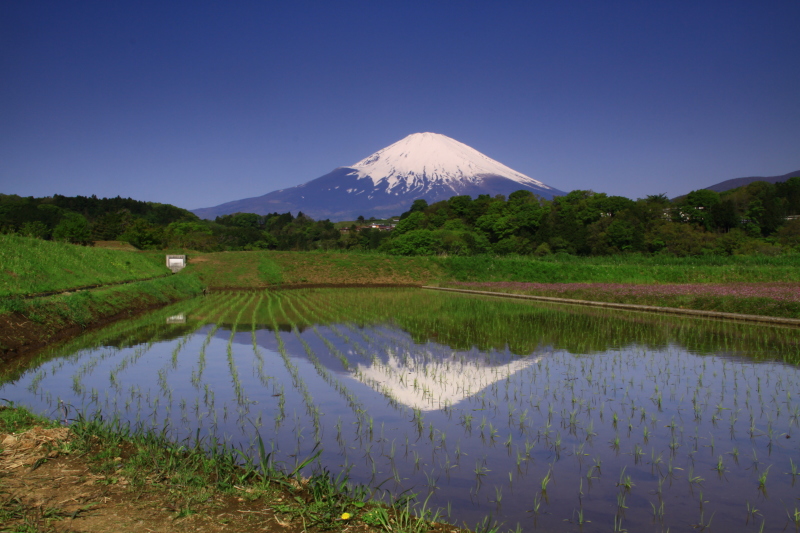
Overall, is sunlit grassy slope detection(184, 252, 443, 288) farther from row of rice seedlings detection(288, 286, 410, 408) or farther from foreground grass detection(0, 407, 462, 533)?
foreground grass detection(0, 407, 462, 533)

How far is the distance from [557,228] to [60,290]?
51.4 metres

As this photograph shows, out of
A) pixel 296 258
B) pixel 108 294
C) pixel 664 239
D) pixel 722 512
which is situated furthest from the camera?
pixel 664 239

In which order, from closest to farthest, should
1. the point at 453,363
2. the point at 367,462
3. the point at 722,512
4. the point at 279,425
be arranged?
the point at 722,512, the point at 367,462, the point at 279,425, the point at 453,363

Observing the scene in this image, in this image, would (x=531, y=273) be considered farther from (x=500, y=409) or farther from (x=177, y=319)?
(x=500, y=409)

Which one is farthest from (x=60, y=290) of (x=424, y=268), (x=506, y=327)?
(x=424, y=268)

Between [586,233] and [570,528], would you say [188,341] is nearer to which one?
[570,528]

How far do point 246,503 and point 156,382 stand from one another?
15.1ft

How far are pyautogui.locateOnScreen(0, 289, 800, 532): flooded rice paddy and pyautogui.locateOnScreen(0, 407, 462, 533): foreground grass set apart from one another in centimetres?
44

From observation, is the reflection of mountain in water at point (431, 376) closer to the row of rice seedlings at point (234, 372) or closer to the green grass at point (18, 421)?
the row of rice seedlings at point (234, 372)

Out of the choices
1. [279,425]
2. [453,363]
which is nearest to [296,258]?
[453,363]

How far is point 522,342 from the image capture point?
34.8 feet

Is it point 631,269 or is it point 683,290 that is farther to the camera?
point 631,269

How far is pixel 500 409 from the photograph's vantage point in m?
Result: 5.95

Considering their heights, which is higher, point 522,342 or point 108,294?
point 108,294
